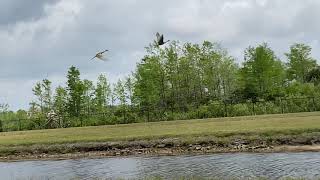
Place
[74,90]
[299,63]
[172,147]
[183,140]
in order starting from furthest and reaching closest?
[299,63] → [74,90] → [183,140] → [172,147]

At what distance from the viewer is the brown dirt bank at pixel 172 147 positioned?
98.1ft

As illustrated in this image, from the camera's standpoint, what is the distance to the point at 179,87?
76125 millimetres

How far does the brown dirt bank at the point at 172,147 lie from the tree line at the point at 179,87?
25107 mm

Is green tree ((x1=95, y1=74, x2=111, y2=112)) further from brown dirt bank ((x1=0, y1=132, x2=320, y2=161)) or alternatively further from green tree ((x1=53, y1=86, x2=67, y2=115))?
brown dirt bank ((x1=0, y1=132, x2=320, y2=161))

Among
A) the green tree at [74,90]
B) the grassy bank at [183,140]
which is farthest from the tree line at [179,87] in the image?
the grassy bank at [183,140]

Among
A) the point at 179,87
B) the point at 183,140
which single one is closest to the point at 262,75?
the point at 179,87

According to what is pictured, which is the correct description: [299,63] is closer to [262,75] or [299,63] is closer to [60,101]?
[262,75]

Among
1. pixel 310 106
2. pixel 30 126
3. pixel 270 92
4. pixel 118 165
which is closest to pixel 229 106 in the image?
pixel 310 106

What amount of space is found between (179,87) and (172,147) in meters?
43.6

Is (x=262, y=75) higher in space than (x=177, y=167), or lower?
higher

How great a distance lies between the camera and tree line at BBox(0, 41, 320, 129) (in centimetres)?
6725

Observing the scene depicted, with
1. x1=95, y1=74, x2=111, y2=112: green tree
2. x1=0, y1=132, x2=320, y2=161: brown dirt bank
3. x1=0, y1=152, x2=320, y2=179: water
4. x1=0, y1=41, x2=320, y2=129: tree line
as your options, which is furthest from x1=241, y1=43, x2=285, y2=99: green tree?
x1=0, y1=152, x2=320, y2=179: water

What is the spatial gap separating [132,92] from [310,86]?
23.0 meters

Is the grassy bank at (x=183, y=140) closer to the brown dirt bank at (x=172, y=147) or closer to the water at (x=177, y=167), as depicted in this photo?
the brown dirt bank at (x=172, y=147)
